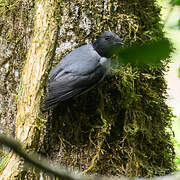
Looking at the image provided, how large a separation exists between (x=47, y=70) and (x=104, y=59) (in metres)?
0.93

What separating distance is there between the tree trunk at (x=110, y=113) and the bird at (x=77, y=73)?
10cm

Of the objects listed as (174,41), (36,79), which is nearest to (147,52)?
(174,41)

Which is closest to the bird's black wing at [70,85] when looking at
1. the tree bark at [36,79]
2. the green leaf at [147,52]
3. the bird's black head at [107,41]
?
the bird's black head at [107,41]

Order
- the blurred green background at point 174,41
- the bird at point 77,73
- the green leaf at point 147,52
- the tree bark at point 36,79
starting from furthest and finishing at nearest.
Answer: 1. the bird at point 77,73
2. the tree bark at point 36,79
3. the blurred green background at point 174,41
4. the green leaf at point 147,52

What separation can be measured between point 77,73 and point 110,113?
0.41 m

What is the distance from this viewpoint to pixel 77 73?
252 cm

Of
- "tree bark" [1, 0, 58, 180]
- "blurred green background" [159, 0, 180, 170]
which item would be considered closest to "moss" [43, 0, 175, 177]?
"blurred green background" [159, 0, 180, 170]

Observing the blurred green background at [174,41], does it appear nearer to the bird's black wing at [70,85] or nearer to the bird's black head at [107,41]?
the bird's black head at [107,41]

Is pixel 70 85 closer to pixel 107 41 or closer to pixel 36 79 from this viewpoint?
pixel 107 41

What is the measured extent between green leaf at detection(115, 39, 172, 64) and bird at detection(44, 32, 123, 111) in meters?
1.94

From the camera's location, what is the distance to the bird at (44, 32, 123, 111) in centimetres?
→ 247

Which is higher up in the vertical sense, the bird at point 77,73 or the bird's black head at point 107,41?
the bird's black head at point 107,41

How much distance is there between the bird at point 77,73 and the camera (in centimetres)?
247

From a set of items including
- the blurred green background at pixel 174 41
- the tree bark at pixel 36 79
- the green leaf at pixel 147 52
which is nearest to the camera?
the green leaf at pixel 147 52
